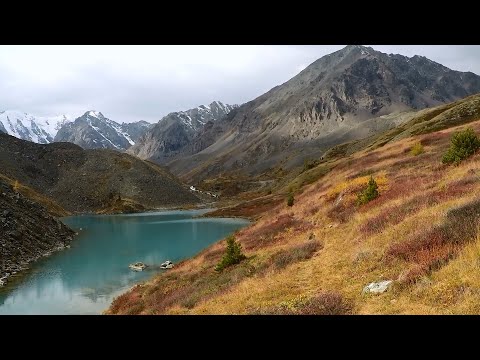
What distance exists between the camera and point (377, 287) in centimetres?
1439

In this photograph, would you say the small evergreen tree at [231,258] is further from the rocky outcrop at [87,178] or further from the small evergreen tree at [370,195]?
the rocky outcrop at [87,178]

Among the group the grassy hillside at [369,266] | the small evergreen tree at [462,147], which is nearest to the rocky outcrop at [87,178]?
the grassy hillside at [369,266]

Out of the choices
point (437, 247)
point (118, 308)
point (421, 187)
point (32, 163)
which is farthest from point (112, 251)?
point (32, 163)

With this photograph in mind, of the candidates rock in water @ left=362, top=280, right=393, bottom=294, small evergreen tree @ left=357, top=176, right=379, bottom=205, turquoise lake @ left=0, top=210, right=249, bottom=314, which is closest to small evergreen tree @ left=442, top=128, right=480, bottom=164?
small evergreen tree @ left=357, top=176, right=379, bottom=205

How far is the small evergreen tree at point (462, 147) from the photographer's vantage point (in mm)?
32469

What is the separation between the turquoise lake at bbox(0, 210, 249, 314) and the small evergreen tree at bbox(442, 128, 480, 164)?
102 ft

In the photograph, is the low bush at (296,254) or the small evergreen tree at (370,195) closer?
the low bush at (296,254)

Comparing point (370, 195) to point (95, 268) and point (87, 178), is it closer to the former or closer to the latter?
point (95, 268)

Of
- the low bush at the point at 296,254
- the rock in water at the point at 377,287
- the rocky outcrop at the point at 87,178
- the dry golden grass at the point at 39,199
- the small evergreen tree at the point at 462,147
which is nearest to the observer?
the rock in water at the point at 377,287

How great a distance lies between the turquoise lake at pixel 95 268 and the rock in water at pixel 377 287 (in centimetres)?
2526
